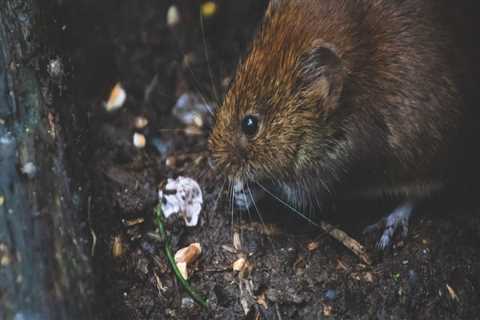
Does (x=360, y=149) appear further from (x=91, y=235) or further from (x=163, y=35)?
(x=163, y=35)

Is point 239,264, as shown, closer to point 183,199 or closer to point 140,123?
point 183,199

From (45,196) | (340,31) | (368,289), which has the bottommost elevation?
(368,289)

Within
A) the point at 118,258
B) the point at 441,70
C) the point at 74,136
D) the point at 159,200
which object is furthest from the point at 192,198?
the point at 441,70

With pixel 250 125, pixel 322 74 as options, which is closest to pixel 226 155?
pixel 250 125

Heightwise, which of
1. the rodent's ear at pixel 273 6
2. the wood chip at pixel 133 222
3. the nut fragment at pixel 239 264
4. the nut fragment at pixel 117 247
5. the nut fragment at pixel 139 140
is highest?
the rodent's ear at pixel 273 6

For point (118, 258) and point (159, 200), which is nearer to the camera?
point (118, 258)

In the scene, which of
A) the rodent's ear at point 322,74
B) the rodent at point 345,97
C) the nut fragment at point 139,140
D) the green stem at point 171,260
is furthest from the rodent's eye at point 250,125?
the nut fragment at point 139,140

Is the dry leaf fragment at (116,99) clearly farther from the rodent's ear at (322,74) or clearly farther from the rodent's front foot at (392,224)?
the rodent's front foot at (392,224)
